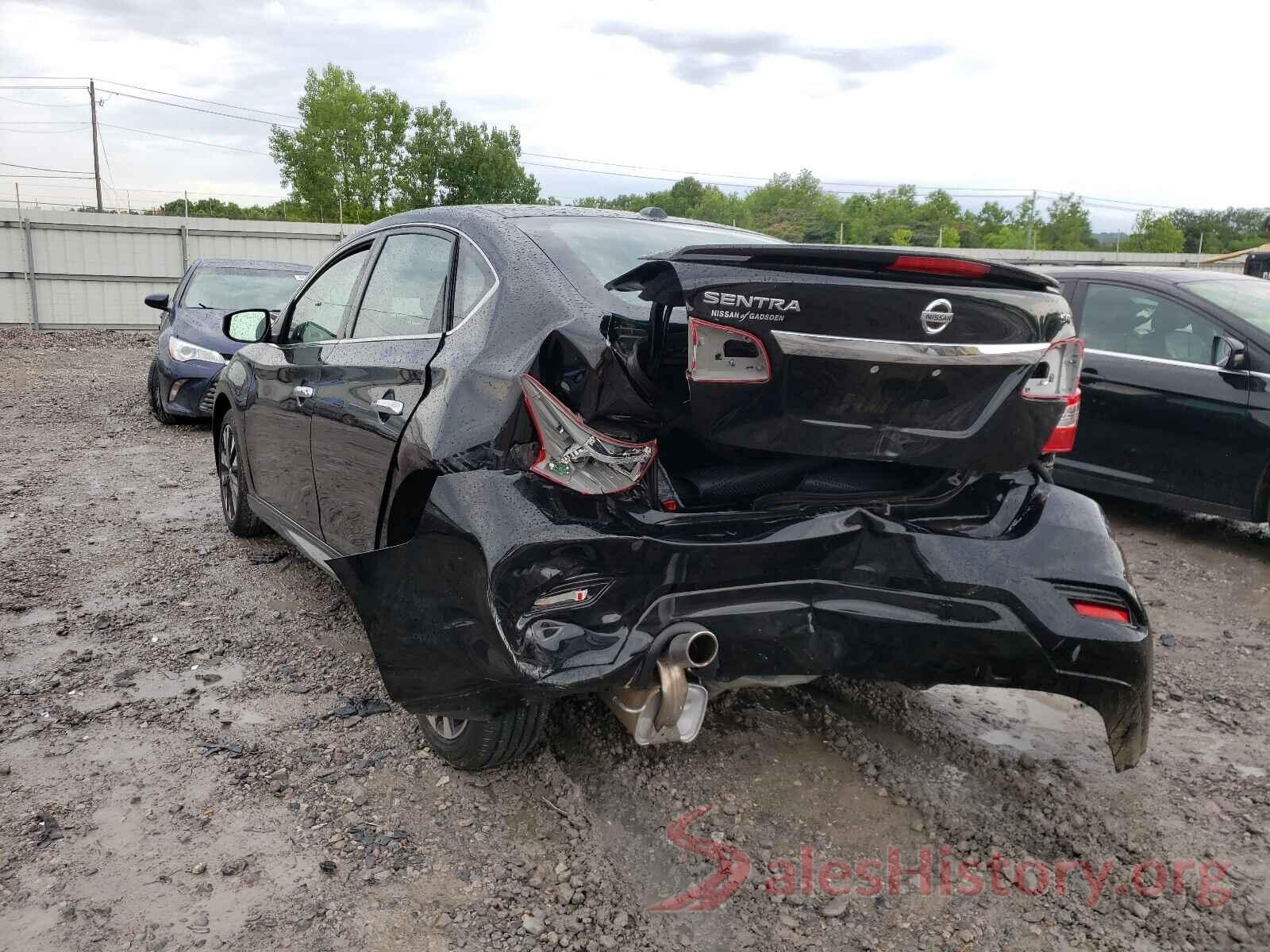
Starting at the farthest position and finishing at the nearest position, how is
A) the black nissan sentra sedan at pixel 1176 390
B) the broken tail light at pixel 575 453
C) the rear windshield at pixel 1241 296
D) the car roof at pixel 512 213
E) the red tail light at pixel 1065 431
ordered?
the rear windshield at pixel 1241 296 < the black nissan sentra sedan at pixel 1176 390 < the car roof at pixel 512 213 < the red tail light at pixel 1065 431 < the broken tail light at pixel 575 453

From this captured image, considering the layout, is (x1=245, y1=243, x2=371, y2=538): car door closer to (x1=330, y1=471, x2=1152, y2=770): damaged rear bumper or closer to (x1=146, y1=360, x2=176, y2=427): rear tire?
(x1=330, y1=471, x2=1152, y2=770): damaged rear bumper

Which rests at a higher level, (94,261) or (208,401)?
(94,261)

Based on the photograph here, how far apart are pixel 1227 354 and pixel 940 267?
4164 millimetres

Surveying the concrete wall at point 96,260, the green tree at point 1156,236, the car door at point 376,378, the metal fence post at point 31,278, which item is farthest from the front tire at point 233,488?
the green tree at point 1156,236

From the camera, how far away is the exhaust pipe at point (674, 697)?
2385 millimetres

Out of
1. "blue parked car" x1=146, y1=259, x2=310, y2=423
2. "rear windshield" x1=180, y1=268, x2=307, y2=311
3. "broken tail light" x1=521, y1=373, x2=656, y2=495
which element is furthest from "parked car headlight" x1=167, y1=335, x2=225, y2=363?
"broken tail light" x1=521, y1=373, x2=656, y2=495

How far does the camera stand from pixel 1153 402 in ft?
19.5

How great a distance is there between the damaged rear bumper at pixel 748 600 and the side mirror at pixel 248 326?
99.4 inches

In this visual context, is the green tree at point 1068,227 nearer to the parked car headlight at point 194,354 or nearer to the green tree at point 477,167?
the green tree at point 477,167

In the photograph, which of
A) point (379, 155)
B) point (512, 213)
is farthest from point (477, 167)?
point (512, 213)

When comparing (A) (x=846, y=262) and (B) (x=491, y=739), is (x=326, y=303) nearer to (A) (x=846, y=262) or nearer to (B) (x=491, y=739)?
(B) (x=491, y=739)

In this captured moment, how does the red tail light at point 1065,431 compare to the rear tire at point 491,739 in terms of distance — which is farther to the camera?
the rear tire at point 491,739

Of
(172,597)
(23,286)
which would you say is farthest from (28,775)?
(23,286)

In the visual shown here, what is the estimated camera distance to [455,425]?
8.98 ft
